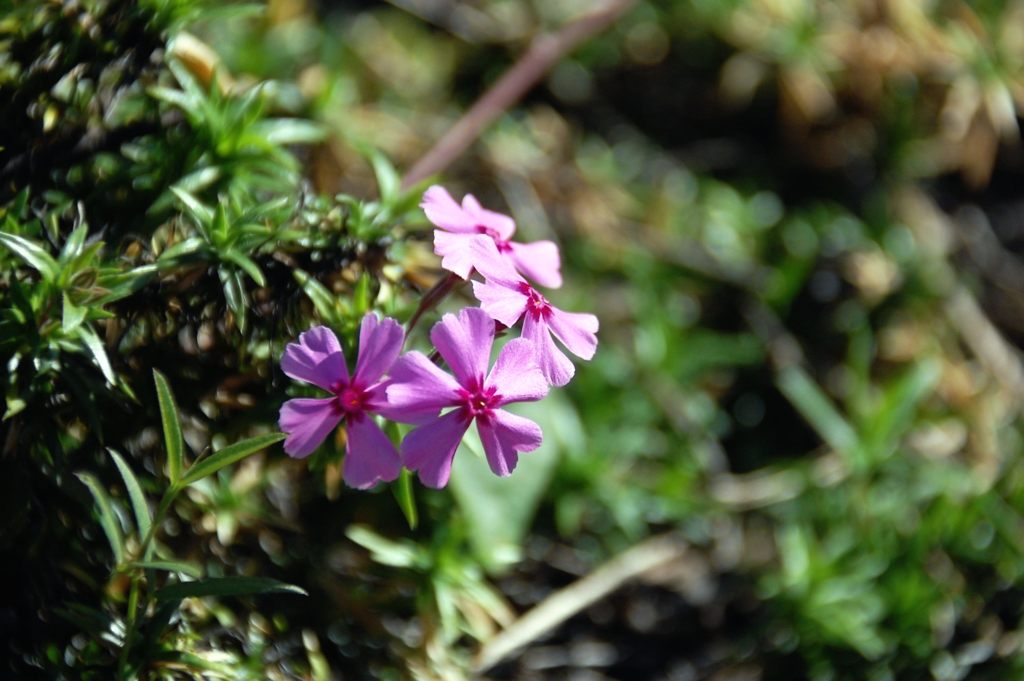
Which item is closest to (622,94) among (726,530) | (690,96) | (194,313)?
(690,96)

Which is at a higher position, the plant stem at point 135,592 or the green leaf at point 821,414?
the plant stem at point 135,592

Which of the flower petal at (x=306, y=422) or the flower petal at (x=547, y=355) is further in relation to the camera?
the flower petal at (x=547, y=355)

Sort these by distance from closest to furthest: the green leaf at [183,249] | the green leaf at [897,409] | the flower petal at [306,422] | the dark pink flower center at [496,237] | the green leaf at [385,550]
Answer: the flower petal at [306,422], the green leaf at [183,249], the dark pink flower center at [496,237], the green leaf at [385,550], the green leaf at [897,409]

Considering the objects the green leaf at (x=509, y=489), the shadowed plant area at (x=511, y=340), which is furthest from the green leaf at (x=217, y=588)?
the green leaf at (x=509, y=489)

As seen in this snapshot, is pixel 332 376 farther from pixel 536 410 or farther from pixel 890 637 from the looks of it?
pixel 890 637

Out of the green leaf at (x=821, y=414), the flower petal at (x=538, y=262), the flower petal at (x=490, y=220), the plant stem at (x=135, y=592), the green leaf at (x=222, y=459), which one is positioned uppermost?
the flower petal at (x=490, y=220)

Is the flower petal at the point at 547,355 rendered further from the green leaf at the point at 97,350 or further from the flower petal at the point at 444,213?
the green leaf at the point at 97,350

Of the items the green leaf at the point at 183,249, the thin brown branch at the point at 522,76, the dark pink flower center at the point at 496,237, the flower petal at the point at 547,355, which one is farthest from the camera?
the thin brown branch at the point at 522,76
